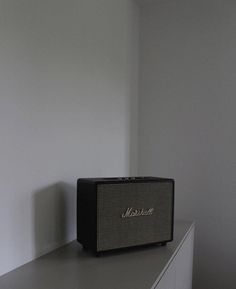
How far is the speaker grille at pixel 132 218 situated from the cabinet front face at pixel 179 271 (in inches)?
4.4

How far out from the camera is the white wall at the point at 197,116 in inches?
71.4

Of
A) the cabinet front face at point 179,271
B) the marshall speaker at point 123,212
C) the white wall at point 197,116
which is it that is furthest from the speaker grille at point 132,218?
the white wall at point 197,116

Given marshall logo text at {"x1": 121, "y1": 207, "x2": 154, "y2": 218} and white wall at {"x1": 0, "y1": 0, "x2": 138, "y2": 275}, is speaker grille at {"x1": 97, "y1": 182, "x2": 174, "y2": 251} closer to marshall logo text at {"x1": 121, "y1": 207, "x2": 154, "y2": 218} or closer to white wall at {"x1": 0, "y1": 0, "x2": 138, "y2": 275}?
marshall logo text at {"x1": 121, "y1": 207, "x2": 154, "y2": 218}

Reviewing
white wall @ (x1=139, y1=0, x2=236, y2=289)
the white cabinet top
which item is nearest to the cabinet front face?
the white cabinet top

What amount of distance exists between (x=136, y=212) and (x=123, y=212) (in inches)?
2.2

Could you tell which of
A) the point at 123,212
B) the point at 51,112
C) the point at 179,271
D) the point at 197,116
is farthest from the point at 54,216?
the point at 197,116

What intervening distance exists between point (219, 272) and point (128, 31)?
1441mm

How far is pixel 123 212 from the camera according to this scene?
3.67 feet

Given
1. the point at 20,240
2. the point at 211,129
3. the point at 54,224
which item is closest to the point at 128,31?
the point at 211,129

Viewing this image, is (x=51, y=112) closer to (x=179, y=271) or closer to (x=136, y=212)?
(x=136, y=212)

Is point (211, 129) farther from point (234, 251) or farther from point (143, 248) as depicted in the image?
point (143, 248)

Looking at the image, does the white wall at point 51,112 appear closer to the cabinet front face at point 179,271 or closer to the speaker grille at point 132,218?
the speaker grille at point 132,218

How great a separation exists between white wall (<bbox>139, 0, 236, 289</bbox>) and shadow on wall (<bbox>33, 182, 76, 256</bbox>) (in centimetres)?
81

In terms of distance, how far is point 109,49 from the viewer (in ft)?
5.12
